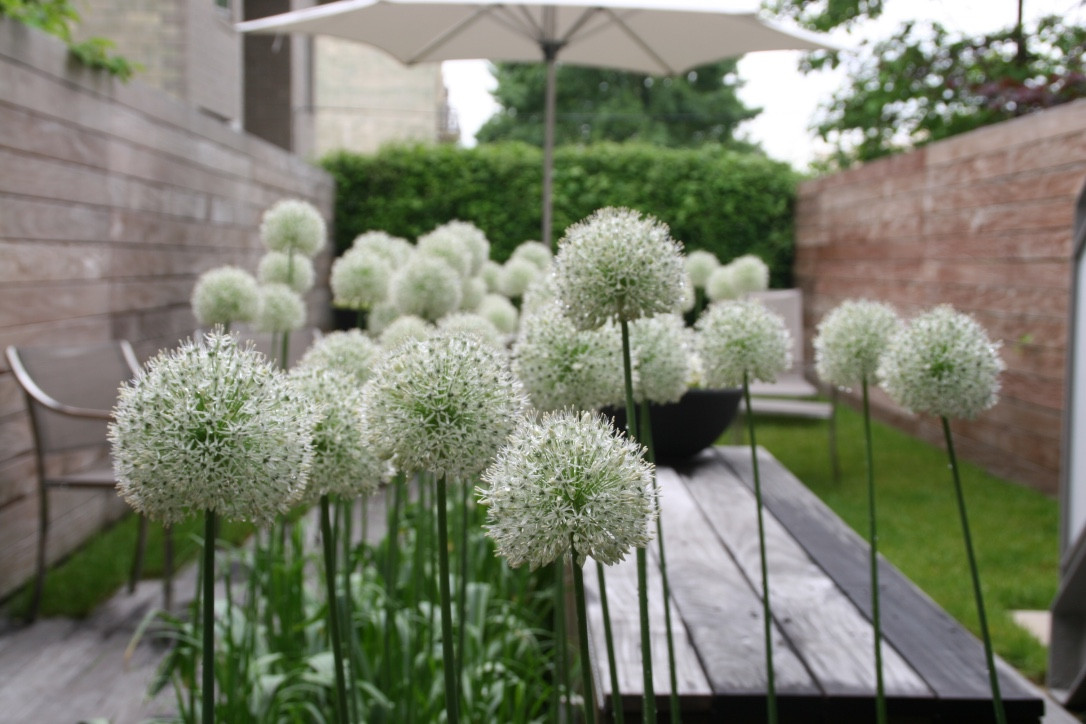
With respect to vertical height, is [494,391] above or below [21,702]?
above

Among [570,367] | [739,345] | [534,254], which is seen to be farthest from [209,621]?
[534,254]

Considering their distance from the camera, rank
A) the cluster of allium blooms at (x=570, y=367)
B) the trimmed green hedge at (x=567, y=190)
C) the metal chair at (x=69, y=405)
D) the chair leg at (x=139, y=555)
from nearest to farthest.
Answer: the cluster of allium blooms at (x=570, y=367)
the metal chair at (x=69, y=405)
the chair leg at (x=139, y=555)
the trimmed green hedge at (x=567, y=190)

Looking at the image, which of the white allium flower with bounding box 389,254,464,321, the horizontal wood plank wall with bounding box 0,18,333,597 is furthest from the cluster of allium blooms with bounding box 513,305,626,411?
the horizontal wood plank wall with bounding box 0,18,333,597

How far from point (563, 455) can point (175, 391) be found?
39 centimetres

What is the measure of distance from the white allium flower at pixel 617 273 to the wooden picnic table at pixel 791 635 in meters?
0.43

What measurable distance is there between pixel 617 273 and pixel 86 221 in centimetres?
389

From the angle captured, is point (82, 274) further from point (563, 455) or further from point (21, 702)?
point (563, 455)

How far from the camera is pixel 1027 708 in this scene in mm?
1560

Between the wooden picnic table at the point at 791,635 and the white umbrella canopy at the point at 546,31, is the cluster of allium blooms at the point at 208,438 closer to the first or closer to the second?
the wooden picnic table at the point at 791,635

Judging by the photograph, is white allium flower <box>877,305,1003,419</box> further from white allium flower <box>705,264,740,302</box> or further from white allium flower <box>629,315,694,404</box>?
white allium flower <box>705,264,740,302</box>

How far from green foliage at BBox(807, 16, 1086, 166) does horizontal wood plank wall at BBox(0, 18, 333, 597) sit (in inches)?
236

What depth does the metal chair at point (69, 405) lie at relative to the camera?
3383 mm

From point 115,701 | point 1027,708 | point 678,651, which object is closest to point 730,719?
point 678,651

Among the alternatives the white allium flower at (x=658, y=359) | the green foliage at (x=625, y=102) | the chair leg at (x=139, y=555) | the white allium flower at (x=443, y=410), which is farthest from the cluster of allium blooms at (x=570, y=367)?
the green foliage at (x=625, y=102)
